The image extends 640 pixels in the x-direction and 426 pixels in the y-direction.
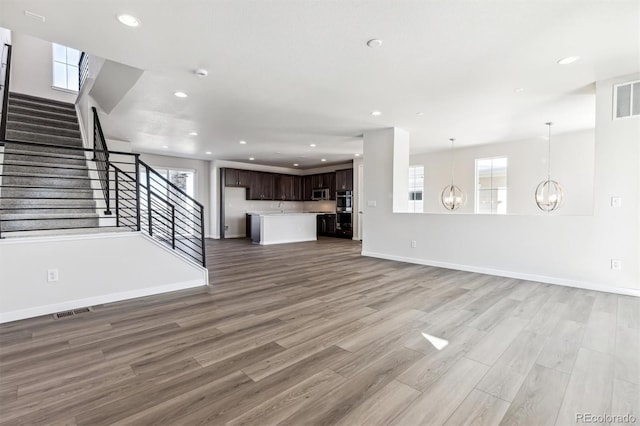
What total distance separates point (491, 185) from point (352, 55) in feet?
21.2

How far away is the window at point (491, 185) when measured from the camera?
7562 mm

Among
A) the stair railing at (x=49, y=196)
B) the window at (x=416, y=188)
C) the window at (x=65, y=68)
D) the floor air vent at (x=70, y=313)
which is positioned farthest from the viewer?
the window at (x=416, y=188)

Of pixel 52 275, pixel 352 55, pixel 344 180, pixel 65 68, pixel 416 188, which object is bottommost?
pixel 52 275

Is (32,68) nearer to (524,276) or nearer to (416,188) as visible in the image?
(416,188)

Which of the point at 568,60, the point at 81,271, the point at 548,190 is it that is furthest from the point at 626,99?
the point at 81,271

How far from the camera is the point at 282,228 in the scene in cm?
871

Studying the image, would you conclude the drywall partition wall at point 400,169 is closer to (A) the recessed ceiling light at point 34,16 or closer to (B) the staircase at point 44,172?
(B) the staircase at point 44,172

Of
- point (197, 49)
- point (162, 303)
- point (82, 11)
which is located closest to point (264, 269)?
point (162, 303)

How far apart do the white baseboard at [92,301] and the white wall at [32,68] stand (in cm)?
585

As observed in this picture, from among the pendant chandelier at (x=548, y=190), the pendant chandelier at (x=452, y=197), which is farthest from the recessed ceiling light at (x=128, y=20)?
the pendant chandelier at (x=548, y=190)

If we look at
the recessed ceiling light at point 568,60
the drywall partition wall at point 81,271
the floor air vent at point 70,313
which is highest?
the recessed ceiling light at point 568,60

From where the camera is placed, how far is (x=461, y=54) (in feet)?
9.84

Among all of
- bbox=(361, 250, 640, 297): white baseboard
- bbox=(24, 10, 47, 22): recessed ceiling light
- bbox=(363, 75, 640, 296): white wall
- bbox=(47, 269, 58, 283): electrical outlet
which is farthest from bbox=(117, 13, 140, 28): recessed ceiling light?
bbox=(361, 250, 640, 297): white baseboard

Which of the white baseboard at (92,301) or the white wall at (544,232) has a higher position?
the white wall at (544,232)
